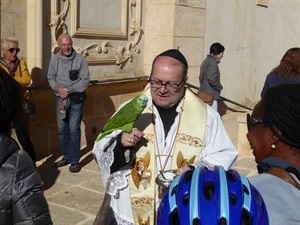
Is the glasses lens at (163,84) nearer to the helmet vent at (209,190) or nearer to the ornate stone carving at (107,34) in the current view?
the helmet vent at (209,190)

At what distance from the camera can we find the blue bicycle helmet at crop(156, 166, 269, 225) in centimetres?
134

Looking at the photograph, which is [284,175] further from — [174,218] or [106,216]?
[106,216]

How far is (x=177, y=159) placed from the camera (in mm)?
2906

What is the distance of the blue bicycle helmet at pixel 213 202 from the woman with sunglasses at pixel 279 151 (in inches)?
2.5

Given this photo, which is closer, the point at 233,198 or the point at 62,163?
the point at 233,198

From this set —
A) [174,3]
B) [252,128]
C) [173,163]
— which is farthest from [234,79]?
[252,128]

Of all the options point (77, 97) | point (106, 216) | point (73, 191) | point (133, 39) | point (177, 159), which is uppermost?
point (133, 39)

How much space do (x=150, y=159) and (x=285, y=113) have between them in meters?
1.39

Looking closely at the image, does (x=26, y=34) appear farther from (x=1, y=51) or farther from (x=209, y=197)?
(x=209, y=197)

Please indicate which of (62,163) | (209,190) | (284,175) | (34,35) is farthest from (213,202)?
(34,35)

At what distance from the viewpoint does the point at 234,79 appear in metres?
10.9

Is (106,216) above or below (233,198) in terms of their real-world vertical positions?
below

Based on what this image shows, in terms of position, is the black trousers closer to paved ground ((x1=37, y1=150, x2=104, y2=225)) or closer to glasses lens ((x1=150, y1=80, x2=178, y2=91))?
glasses lens ((x1=150, y1=80, x2=178, y2=91))

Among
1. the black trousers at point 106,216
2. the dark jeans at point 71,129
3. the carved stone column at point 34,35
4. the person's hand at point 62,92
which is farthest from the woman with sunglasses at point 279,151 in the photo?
the carved stone column at point 34,35
